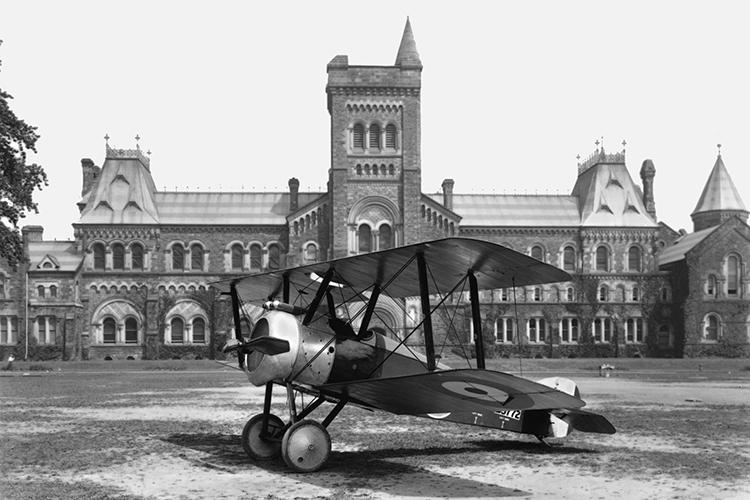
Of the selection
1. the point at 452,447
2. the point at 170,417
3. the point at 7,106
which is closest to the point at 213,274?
the point at 7,106

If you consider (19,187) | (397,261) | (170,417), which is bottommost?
(170,417)

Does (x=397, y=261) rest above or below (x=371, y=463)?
above

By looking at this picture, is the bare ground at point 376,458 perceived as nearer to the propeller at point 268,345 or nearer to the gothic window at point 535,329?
the propeller at point 268,345

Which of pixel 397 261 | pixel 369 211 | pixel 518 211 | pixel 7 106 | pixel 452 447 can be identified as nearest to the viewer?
pixel 397 261

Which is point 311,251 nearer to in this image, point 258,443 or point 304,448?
point 258,443

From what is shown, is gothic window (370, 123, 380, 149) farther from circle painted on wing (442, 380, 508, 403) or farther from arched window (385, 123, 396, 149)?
circle painted on wing (442, 380, 508, 403)

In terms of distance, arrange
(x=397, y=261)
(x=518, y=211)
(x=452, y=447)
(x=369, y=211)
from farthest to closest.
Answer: (x=518, y=211)
(x=369, y=211)
(x=452, y=447)
(x=397, y=261)

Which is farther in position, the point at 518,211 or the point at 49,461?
the point at 518,211

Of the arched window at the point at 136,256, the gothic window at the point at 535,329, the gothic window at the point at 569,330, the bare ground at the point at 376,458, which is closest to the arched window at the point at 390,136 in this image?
the gothic window at the point at 535,329

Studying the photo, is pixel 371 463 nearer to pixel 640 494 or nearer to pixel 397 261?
pixel 397 261
